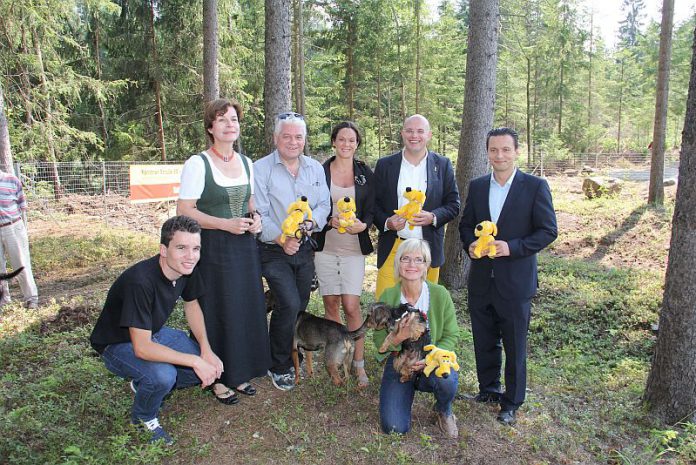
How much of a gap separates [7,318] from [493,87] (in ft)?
A: 24.5

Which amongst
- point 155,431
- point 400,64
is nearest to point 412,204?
point 155,431

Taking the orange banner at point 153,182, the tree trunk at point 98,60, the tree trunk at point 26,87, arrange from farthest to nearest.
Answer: the tree trunk at point 98,60, the tree trunk at point 26,87, the orange banner at point 153,182

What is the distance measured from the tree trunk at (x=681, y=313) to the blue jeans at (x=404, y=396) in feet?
6.05

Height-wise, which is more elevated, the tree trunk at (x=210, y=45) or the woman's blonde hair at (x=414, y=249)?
the tree trunk at (x=210, y=45)

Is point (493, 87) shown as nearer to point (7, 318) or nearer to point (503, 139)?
point (503, 139)

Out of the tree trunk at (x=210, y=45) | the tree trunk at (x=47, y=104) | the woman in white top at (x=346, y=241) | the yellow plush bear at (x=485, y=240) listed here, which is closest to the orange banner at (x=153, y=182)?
the tree trunk at (x=210, y=45)

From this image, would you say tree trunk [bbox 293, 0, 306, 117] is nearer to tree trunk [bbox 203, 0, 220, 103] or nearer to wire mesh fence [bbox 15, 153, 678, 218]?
wire mesh fence [bbox 15, 153, 678, 218]

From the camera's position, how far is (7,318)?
237 inches

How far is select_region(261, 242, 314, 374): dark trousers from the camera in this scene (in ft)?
12.0

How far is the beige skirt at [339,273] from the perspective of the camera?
3.91m

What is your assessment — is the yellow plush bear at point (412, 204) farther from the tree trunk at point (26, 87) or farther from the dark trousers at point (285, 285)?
the tree trunk at point (26, 87)

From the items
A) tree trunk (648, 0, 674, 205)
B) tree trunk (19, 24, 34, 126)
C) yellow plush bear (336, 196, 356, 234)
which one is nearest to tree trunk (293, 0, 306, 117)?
tree trunk (19, 24, 34, 126)

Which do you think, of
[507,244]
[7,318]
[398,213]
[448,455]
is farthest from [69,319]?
[507,244]

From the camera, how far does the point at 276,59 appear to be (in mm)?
5754
